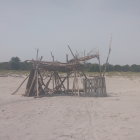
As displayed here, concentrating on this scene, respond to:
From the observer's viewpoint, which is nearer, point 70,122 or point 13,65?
point 70,122

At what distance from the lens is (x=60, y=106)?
15672 mm

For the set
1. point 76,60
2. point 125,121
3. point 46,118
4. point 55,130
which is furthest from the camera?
point 76,60

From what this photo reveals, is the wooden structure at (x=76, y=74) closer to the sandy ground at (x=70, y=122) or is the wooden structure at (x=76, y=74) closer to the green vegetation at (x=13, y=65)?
the sandy ground at (x=70, y=122)

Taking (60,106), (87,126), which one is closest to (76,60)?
(60,106)

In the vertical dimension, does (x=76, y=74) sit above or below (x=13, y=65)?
below

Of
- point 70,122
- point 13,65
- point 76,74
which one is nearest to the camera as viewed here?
point 70,122

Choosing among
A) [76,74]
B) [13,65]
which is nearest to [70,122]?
[76,74]

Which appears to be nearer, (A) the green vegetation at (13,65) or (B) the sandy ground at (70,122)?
(B) the sandy ground at (70,122)

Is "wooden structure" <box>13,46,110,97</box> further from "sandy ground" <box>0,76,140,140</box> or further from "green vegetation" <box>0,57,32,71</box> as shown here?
"green vegetation" <box>0,57,32,71</box>

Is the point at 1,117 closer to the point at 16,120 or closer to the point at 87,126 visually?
the point at 16,120

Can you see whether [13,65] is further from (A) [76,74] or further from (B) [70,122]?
(B) [70,122]

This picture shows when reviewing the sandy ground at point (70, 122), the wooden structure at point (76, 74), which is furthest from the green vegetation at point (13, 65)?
the sandy ground at point (70, 122)

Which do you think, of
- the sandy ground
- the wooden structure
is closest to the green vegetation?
the wooden structure

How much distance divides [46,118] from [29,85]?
31.5ft
